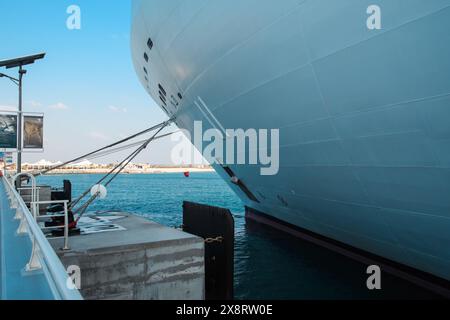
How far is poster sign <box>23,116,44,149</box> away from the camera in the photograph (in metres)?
11.9

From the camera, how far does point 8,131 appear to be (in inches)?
463

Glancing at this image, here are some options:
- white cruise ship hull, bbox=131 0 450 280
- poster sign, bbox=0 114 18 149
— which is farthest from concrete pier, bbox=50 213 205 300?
poster sign, bbox=0 114 18 149

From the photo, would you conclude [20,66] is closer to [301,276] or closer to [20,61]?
[20,61]

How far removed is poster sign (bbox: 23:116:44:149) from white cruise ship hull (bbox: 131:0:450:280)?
22.9 feet

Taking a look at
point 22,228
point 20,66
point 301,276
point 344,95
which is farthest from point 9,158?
point 344,95

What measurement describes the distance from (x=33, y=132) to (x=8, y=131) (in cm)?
80

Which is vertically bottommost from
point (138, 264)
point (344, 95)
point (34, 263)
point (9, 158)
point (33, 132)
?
point (138, 264)

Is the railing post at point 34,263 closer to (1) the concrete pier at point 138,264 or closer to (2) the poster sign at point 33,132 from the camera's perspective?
(1) the concrete pier at point 138,264

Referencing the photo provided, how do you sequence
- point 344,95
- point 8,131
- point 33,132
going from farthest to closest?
point 33,132
point 8,131
point 344,95

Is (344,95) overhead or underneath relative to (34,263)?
overhead

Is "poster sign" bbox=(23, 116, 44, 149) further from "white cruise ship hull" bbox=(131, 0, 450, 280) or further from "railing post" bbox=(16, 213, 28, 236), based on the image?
"railing post" bbox=(16, 213, 28, 236)

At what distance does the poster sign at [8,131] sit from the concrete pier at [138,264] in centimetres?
820

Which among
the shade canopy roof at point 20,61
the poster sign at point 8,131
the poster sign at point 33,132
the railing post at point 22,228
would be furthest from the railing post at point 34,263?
the shade canopy roof at point 20,61
